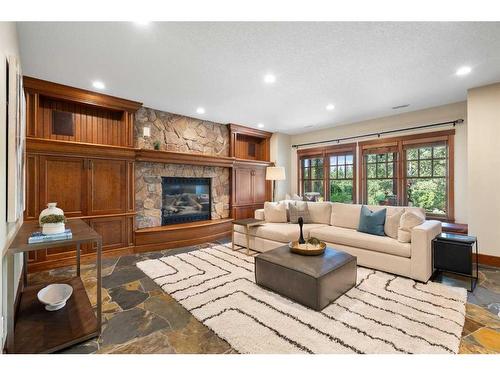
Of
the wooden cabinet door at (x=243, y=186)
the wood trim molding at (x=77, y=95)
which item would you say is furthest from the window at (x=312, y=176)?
the wood trim molding at (x=77, y=95)

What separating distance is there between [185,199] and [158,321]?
3.12m

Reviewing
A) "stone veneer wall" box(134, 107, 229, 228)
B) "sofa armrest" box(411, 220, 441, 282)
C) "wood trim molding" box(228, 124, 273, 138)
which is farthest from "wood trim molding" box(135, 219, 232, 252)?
"sofa armrest" box(411, 220, 441, 282)

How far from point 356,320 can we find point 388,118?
14.3 feet

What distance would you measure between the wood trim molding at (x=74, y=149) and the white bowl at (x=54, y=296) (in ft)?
6.64

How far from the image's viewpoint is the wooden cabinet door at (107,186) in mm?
3650

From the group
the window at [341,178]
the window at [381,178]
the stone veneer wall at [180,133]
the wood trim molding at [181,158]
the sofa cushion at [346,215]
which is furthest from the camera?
the window at [341,178]

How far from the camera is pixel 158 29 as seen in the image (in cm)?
213

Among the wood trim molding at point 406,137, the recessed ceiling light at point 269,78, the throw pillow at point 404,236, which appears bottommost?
the throw pillow at point 404,236

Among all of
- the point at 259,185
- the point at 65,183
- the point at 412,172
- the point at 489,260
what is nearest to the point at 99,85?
the point at 65,183

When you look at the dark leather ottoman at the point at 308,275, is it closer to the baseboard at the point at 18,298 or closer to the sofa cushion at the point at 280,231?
the sofa cushion at the point at 280,231

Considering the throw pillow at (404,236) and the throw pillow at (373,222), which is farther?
the throw pillow at (373,222)
